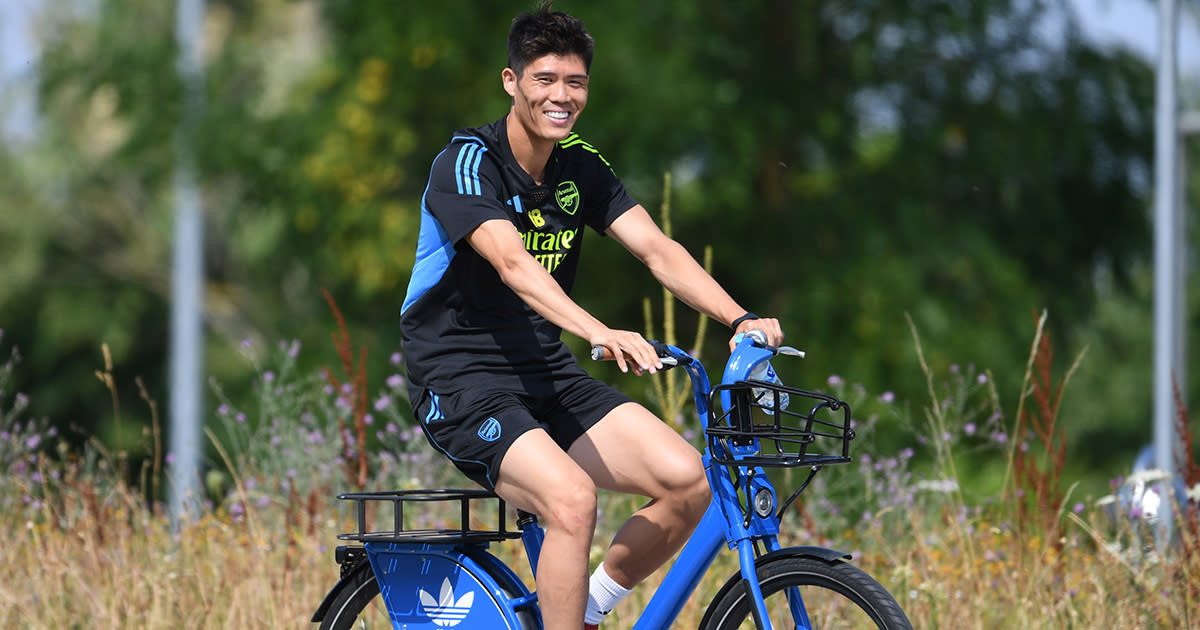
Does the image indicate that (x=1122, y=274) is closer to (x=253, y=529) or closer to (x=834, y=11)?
(x=834, y=11)

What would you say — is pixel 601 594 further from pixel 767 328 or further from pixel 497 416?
pixel 767 328

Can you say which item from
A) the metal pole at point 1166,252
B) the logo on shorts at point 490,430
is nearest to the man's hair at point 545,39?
the logo on shorts at point 490,430

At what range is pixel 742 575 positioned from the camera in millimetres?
3422

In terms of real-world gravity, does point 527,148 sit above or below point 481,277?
above

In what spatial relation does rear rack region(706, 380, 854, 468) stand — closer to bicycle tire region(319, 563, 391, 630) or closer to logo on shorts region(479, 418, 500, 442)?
logo on shorts region(479, 418, 500, 442)

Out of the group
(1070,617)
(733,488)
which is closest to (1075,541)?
(1070,617)

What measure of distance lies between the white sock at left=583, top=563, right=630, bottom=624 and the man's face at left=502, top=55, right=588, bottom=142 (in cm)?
109

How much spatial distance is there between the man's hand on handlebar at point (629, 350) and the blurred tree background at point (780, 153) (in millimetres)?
7670

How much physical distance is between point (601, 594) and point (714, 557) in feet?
1.27

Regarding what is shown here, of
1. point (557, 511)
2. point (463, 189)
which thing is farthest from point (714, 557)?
point (463, 189)

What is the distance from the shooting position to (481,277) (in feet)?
12.4

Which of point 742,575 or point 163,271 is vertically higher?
point 163,271

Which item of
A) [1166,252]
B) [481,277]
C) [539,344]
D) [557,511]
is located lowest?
[557,511]

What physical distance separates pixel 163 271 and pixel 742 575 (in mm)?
21688
